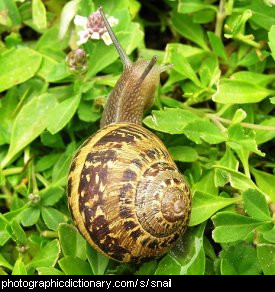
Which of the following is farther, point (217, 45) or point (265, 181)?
point (217, 45)

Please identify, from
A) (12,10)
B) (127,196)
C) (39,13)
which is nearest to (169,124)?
(127,196)

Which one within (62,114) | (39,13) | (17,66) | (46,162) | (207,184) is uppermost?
(39,13)

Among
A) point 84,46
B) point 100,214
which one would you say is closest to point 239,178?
point 100,214

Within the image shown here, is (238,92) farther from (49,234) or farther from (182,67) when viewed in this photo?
(49,234)

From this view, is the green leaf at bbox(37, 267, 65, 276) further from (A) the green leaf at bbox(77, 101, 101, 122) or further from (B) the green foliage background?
(A) the green leaf at bbox(77, 101, 101, 122)

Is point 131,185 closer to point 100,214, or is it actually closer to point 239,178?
point 100,214
